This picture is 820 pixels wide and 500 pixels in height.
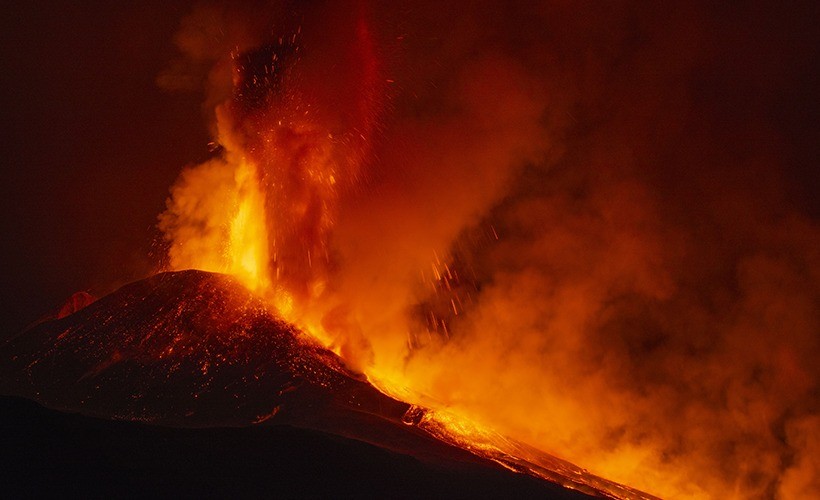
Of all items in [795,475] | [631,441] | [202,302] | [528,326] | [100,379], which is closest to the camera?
[100,379]

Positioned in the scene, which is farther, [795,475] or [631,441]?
[631,441]

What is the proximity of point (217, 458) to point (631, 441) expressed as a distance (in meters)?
8.06

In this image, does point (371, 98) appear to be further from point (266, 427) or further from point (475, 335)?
point (266, 427)

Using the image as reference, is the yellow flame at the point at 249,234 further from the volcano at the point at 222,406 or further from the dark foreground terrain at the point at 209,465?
the dark foreground terrain at the point at 209,465

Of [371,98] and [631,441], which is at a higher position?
[371,98]

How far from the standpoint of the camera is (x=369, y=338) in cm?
1111

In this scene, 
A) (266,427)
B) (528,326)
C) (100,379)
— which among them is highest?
(528,326)

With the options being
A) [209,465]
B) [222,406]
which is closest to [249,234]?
[222,406]

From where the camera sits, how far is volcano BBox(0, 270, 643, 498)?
5.01 meters

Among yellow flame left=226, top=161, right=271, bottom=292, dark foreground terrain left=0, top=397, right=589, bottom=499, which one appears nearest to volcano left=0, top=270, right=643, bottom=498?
dark foreground terrain left=0, top=397, right=589, bottom=499

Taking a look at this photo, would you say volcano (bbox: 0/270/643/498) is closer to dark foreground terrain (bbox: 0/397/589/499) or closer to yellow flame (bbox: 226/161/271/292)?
dark foreground terrain (bbox: 0/397/589/499)

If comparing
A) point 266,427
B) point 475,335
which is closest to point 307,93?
point 475,335

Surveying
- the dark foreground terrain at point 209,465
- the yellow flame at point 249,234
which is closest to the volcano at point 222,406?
the dark foreground terrain at point 209,465

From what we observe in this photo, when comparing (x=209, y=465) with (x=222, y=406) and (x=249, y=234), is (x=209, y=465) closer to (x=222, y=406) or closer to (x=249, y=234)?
(x=222, y=406)
